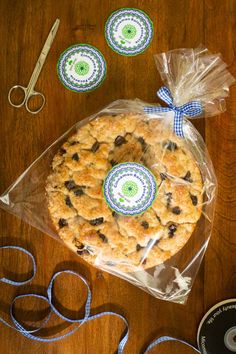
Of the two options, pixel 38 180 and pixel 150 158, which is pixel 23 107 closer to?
pixel 38 180

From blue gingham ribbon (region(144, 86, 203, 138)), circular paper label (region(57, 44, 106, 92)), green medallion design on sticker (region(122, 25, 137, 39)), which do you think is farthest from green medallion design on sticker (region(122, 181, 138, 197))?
green medallion design on sticker (region(122, 25, 137, 39))

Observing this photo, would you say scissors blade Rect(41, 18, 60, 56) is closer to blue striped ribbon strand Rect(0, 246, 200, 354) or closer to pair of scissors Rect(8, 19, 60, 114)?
pair of scissors Rect(8, 19, 60, 114)

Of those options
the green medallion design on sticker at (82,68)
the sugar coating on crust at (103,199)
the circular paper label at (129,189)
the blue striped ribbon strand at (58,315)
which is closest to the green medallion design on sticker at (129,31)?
the green medallion design on sticker at (82,68)

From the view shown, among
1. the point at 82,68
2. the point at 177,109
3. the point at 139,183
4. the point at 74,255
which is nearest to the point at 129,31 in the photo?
the point at 82,68

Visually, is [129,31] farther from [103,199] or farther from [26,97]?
[103,199]

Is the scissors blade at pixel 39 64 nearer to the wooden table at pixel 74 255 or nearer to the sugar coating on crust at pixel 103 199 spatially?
the wooden table at pixel 74 255

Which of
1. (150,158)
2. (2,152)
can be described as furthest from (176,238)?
(2,152)
